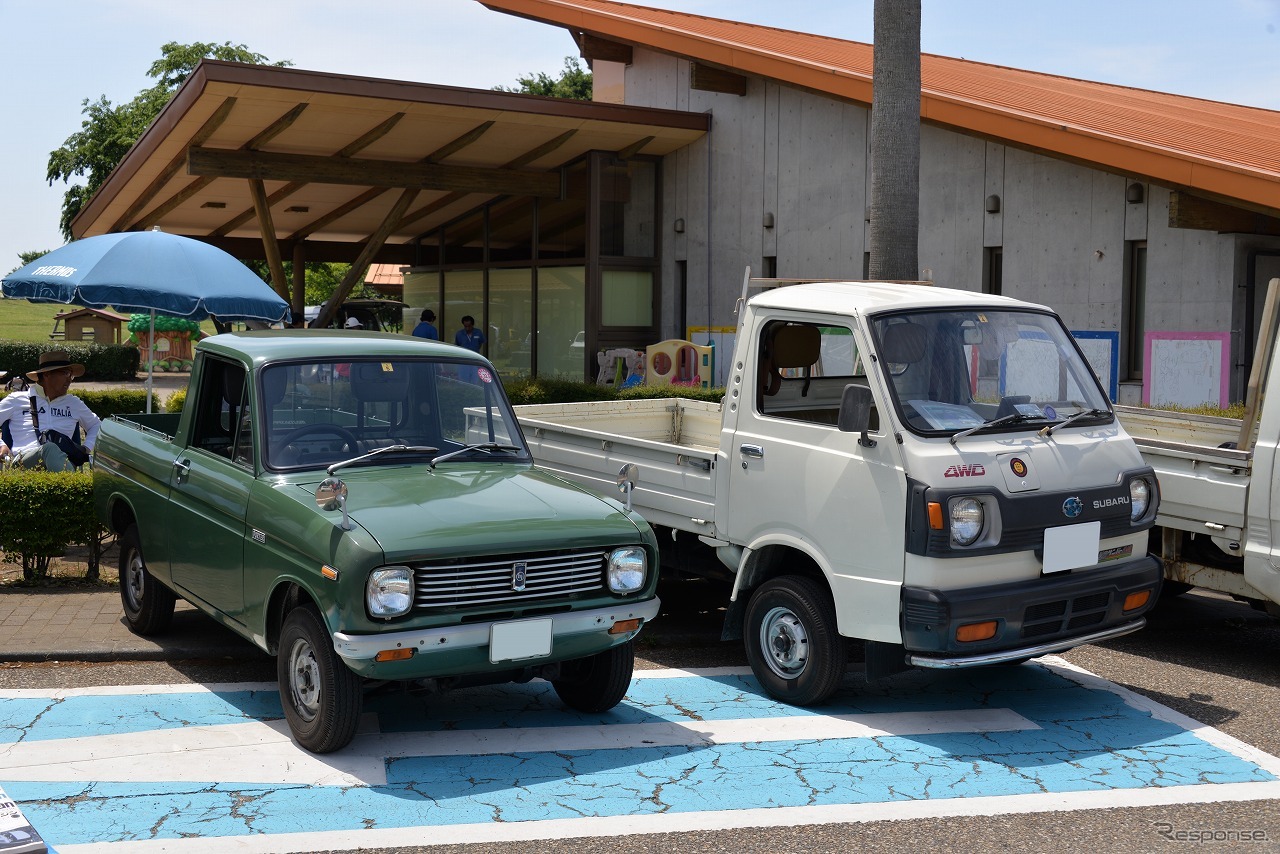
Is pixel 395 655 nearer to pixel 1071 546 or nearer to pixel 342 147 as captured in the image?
pixel 1071 546

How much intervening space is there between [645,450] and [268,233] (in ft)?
46.7

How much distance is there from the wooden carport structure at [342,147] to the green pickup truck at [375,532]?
1030 cm

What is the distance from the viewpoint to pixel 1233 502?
22.6 feet

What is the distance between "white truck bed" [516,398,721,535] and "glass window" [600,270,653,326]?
12.0 metres

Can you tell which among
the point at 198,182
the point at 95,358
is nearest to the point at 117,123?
the point at 95,358

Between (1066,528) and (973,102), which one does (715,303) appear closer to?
(973,102)

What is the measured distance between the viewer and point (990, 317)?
6.62 m

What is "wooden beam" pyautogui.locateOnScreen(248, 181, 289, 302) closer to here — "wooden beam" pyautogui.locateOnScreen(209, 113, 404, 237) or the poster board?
"wooden beam" pyautogui.locateOnScreen(209, 113, 404, 237)

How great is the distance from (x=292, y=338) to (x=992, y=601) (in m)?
3.84

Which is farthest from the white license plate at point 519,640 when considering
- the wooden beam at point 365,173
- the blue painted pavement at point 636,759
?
the wooden beam at point 365,173

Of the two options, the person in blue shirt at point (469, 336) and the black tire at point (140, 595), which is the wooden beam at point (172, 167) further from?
the black tire at point (140, 595)

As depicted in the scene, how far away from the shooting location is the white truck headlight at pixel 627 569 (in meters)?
5.82

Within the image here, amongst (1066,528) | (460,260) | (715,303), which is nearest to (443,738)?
(1066,528)

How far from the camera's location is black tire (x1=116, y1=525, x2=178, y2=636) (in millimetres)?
7410
